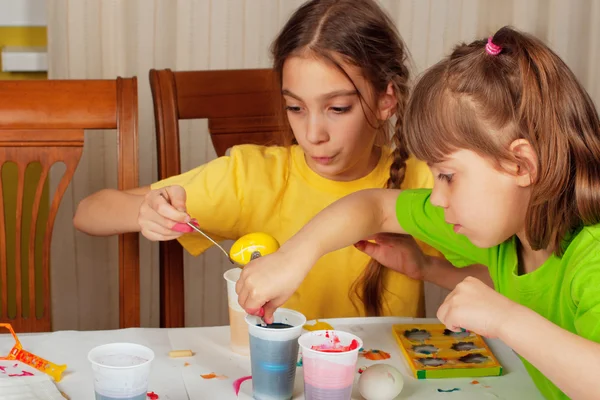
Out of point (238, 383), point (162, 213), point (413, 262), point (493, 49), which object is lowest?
point (238, 383)

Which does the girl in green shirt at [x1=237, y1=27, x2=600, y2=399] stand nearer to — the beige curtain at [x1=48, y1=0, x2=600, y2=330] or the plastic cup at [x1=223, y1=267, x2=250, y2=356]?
the plastic cup at [x1=223, y1=267, x2=250, y2=356]

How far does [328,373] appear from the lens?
41.3 inches

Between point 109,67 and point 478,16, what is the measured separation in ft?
3.67

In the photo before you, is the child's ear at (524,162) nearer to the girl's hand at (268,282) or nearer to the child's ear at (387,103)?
the girl's hand at (268,282)

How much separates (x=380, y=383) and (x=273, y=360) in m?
0.15

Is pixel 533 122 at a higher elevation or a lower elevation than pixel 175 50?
lower

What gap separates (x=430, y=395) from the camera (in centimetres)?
115

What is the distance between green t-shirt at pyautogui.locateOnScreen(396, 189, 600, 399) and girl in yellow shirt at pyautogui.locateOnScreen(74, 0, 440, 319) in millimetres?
195

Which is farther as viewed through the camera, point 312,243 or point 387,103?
point 387,103

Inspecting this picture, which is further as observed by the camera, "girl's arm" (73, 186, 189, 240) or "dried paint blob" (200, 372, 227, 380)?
"girl's arm" (73, 186, 189, 240)

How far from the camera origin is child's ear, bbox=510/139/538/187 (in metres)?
1.06

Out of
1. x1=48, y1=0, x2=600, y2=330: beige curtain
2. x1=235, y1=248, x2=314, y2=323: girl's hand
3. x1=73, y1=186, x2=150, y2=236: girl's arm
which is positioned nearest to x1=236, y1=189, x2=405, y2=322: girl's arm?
x1=235, y1=248, x2=314, y2=323: girl's hand

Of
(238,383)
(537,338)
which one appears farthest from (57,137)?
(537,338)

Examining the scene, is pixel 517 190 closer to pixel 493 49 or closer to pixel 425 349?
pixel 493 49
